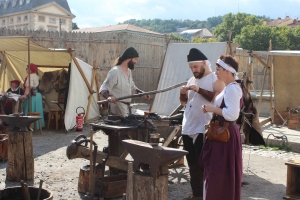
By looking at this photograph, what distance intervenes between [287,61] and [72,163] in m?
7.03

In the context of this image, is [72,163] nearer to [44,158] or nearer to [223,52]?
[44,158]

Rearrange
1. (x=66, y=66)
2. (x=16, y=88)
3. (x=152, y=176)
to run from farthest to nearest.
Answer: (x=66, y=66) → (x=16, y=88) → (x=152, y=176)

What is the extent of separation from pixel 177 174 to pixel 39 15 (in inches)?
2487

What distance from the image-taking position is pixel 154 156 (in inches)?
123

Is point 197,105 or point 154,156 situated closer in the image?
point 154,156

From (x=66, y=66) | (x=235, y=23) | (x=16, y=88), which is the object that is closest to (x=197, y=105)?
(x=16, y=88)

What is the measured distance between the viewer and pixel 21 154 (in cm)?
552

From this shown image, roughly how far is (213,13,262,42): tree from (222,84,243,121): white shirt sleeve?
55629 millimetres

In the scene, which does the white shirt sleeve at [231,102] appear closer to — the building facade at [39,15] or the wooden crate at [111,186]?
the wooden crate at [111,186]

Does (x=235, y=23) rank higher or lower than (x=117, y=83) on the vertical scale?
higher

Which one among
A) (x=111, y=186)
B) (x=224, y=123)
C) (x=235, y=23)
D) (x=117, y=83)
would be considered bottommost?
(x=111, y=186)

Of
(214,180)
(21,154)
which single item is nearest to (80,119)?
(21,154)

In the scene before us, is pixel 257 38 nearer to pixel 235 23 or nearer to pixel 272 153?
pixel 235 23

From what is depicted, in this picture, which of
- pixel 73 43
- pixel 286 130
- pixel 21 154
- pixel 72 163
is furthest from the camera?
pixel 73 43
